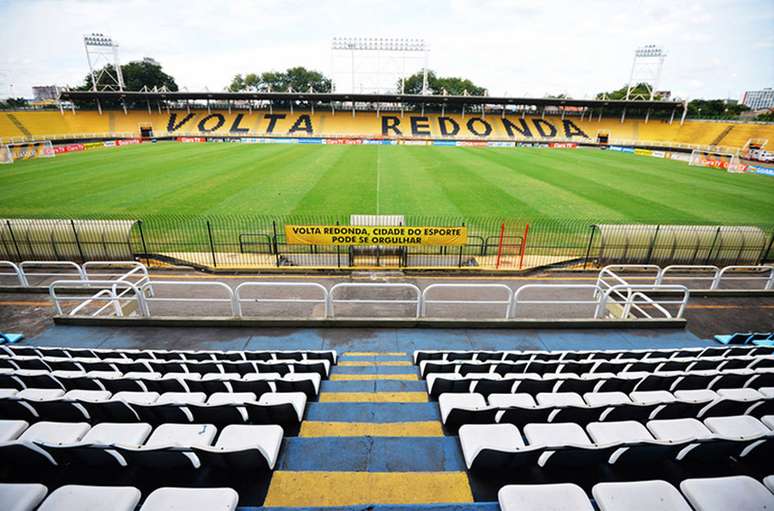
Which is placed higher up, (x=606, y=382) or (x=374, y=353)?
(x=606, y=382)

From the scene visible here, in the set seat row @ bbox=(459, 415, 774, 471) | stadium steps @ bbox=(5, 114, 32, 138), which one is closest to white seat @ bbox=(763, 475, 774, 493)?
seat row @ bbox=(459, 415, 774, 471)

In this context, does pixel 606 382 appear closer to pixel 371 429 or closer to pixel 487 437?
pixel 487 437

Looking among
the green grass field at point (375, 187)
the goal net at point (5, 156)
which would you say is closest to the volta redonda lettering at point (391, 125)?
the green grass field at point (375, 187)

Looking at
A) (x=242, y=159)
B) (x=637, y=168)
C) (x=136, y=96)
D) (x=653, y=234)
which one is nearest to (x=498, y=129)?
(x=637, y=168)

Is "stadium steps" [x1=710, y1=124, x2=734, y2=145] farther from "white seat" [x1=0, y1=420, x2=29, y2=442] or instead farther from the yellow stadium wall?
"white seat" [x1=0, y1=420, x2=29, y2=442]

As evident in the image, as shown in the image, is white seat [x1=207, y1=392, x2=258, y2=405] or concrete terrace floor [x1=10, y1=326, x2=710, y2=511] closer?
concrete terrace floor [x1=10, y1=326, x2=710, y2=511]

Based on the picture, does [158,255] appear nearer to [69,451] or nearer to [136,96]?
[69,451]

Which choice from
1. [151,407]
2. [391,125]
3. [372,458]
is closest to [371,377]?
[372,458]

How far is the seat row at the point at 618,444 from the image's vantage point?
320 cm

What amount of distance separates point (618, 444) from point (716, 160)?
5293cm

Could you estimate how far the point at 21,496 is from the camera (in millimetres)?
2645

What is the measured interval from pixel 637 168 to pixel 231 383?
43.5 meters

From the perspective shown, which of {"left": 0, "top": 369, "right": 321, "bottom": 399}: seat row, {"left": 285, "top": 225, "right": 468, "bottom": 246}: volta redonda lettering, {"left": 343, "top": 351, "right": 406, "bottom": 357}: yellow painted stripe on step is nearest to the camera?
{"left": 0, "top": 369, "right": 321, "bottom": 399}: seat row

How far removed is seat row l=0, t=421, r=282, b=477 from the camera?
3.02m
